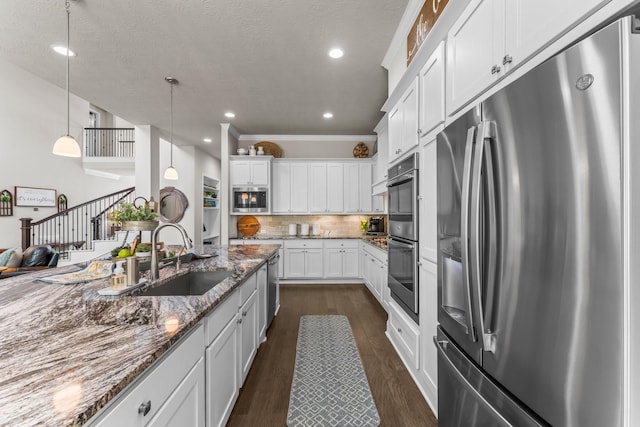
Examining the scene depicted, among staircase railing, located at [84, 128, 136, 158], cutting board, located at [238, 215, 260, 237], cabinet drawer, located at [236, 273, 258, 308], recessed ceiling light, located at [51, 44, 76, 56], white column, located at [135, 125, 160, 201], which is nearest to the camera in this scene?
cabinet drawer, located at [236, 273, 258, 308]

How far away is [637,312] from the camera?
0.62 m

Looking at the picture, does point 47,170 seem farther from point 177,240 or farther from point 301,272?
point 301,272

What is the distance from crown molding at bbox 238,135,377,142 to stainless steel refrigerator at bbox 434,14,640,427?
4889 millimetres

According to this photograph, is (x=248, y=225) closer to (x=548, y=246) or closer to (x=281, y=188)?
(x=281, y=188)

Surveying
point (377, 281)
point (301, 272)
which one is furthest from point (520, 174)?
point (301, 272)

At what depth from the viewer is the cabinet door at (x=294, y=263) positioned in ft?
18.0

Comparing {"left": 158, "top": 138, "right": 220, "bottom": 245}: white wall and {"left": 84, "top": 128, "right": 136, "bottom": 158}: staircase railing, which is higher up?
{"left": 84, "top": 128, "right": 136, "bottom": 158}: staircase railing

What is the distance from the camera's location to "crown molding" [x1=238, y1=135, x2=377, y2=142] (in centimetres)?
596

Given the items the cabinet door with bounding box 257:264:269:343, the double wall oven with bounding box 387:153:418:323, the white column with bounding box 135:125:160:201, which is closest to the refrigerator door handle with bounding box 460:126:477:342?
the double wall oven with bounding box 387:153:418:323

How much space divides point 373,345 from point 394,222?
127 centimetres

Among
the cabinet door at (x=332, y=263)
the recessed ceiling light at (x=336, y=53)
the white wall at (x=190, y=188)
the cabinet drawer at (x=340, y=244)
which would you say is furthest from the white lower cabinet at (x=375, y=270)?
the white wall at (x=190, y=188)

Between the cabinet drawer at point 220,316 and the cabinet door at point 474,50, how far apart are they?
1.70m

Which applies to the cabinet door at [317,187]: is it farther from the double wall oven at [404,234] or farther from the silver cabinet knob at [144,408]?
the silver cabinet knob at [144,408]

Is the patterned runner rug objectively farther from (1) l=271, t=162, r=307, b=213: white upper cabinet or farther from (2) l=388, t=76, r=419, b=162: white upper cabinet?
(1) l=271, t=162, r=307, b=213: white upper cabinet
